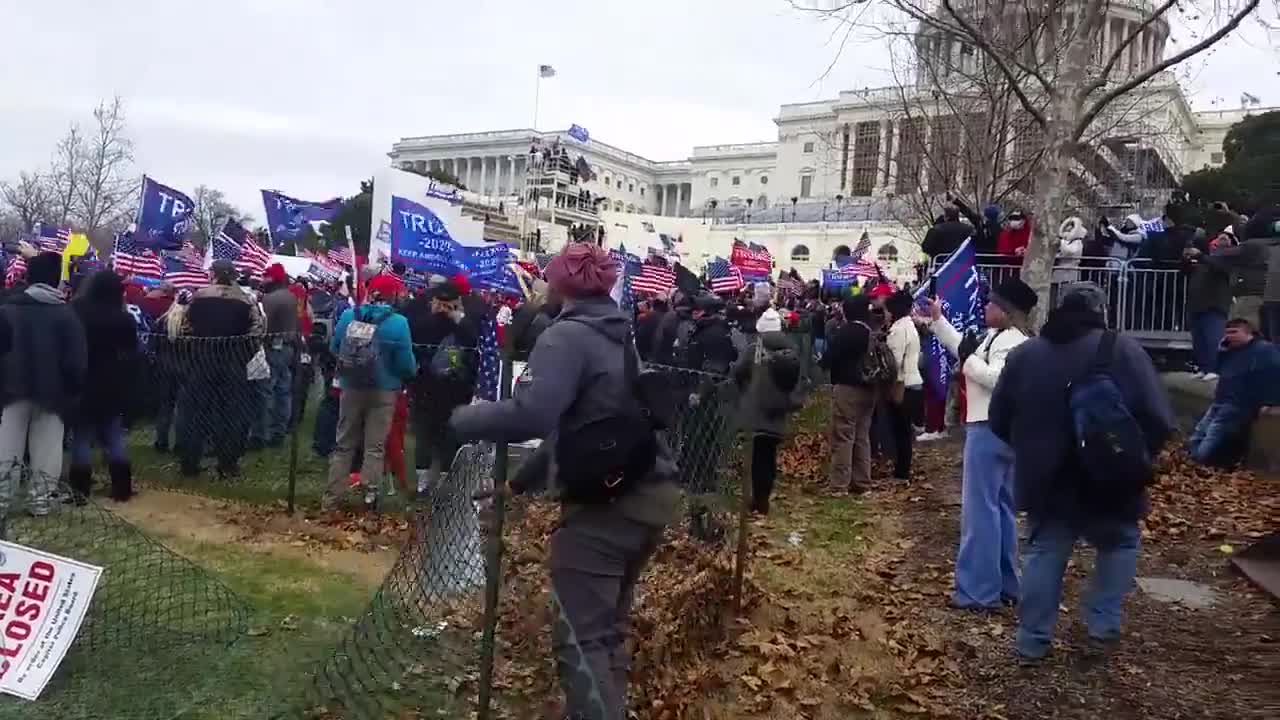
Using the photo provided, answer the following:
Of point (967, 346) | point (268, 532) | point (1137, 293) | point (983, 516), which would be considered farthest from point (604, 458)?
point (1137, 293)

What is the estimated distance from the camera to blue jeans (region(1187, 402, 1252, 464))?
9367 mm

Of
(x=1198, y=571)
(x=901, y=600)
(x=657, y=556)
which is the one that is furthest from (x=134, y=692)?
(x=1198, y=571)

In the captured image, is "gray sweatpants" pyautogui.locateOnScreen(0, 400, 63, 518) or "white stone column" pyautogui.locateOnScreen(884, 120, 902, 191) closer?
"gray sweatpants" pyautogui.locateOnScreen(0, 400, 63, 518)

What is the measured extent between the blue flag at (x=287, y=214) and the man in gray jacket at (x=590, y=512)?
55.3ft

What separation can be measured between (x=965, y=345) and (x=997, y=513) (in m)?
1.49

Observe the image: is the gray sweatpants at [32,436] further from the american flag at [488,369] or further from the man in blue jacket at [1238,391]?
the man in blue jacket at [1238,391]

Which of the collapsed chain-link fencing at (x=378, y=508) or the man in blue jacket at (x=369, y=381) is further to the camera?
the man in blue jacket at (x=369, y=381)

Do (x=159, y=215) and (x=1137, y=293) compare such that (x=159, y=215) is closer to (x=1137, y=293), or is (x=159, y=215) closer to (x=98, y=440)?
(x=98, y=440)

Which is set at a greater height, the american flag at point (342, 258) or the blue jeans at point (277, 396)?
the american flag at point (342, 258)

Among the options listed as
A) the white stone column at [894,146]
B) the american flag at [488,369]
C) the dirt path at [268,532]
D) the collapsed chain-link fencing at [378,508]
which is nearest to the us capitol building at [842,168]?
the white stone column at [894,146]

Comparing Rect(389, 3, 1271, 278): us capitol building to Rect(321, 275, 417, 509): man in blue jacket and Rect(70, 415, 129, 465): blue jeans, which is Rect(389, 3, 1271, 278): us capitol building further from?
Rect(70, 415, 129, 465): blue jeans

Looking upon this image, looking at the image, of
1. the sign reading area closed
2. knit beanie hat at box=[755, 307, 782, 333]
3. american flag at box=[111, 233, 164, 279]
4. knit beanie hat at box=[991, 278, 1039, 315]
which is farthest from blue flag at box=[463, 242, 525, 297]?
the sign reading area closed

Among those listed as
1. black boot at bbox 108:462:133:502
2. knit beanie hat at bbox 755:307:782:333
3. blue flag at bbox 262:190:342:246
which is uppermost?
blue flag at bbox 262:190:342:246

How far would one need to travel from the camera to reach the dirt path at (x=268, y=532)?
23.2 ft
